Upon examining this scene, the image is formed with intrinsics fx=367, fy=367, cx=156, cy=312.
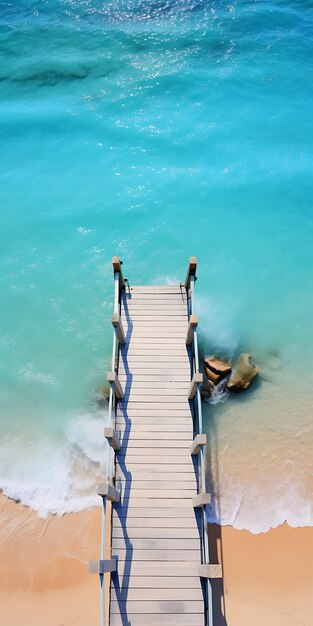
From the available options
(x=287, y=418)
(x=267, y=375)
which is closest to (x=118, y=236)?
(x=267, y=375)

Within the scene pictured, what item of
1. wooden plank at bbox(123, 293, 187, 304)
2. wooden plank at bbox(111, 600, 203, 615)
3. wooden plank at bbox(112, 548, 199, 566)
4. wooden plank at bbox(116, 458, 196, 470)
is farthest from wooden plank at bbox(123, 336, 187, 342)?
wooden plank at bbox(111, 600, 203, 615)

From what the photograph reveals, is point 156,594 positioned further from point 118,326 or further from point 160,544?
point 118,326

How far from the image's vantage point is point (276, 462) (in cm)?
1253

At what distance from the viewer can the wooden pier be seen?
8.71 meters

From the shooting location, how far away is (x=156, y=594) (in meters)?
8.78

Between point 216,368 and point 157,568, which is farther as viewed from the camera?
point 216,368

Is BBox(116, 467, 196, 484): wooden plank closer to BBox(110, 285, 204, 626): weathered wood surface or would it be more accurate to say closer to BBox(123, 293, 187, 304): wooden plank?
BBox(110, 285, 204, 626): weathered wood surface

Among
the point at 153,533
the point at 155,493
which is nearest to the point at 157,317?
the point at 155,493

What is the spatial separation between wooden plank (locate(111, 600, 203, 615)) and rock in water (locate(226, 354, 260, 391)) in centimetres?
669

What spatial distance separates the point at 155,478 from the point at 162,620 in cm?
305

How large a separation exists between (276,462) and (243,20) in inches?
1308

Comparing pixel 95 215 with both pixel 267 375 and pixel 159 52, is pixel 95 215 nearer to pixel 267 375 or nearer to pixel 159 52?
pixel 267 375

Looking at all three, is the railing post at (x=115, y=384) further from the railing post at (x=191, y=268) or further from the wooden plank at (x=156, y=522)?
the railing post at (x=191, y=268)

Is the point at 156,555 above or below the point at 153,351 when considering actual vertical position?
below
